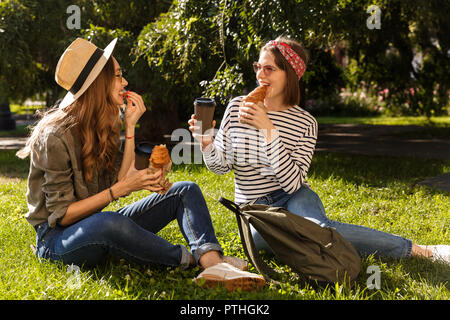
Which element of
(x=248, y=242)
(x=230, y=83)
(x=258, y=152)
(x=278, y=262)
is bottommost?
(x=278, y=262)

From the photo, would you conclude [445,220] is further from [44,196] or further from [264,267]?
[44,196]

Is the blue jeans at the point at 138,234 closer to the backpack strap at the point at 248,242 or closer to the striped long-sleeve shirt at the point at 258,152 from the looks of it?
the backpack strap at the point at 248,242

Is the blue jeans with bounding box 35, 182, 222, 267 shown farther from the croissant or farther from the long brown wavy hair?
the long brown wavy hair

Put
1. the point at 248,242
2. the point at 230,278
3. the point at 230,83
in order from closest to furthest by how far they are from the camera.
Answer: the point at 230,278 → the point at 248,242 → the point at 230,83

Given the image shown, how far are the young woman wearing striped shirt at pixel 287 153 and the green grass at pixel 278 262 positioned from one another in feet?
0.46

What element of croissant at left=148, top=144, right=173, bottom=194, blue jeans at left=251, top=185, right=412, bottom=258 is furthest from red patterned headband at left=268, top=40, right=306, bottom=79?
croissant at left=148, top=144, right=173, bottom=194

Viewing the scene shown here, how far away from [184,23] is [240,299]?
4.46 metres

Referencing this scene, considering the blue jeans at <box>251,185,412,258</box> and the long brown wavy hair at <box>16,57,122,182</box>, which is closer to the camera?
the long brown wavy hair at <box>16,57,122,182</box>

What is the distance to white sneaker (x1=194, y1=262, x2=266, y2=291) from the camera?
2.88m

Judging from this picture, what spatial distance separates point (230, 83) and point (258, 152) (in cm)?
301

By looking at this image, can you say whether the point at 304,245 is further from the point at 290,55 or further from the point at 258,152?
the point at 290,55

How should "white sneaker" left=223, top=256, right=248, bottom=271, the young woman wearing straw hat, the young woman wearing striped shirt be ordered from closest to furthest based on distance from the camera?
1. the young woman wearing straw hat
2. "white sneaker" left=223, top=256, right=248, bottom=271
3. the young woman wearing striped shirt

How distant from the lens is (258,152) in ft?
11.1

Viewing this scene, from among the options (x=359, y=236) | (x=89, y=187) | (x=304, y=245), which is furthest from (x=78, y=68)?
(x=359, y=236)
